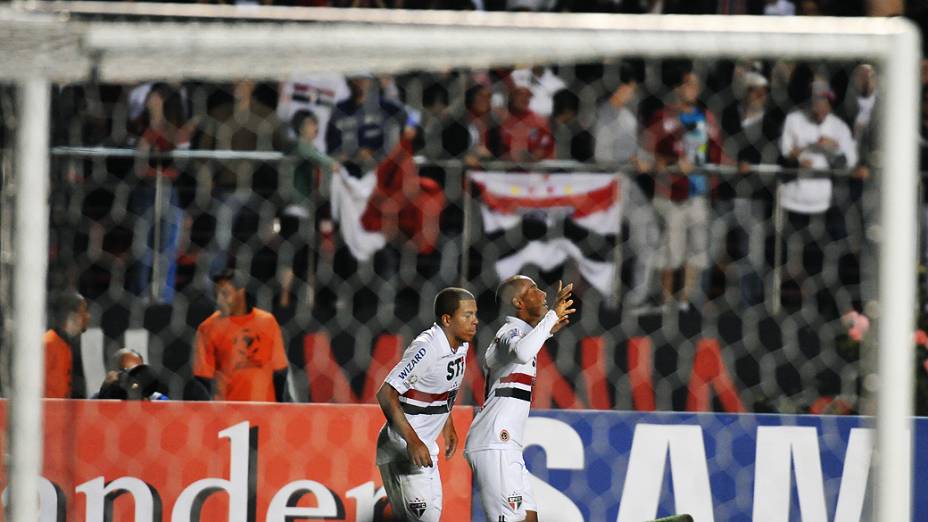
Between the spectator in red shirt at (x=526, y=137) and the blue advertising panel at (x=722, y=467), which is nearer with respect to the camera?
the blue advertising panel at (x=722, y=467)

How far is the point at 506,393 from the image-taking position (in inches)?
263

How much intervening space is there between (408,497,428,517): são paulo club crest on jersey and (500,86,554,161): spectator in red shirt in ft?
9.77

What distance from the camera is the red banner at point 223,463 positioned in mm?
6512

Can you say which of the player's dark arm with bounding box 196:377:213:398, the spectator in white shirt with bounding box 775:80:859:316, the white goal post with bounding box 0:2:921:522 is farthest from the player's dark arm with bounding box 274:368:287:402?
the white goal post with bounding box 0:2:921:522

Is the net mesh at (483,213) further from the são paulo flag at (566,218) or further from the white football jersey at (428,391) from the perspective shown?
the white football jersey at (428,391)

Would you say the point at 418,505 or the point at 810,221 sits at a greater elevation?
the point at 810,221

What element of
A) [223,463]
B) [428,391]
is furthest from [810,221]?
[223,463]

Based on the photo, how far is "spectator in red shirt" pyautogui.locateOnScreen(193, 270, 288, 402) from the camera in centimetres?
784

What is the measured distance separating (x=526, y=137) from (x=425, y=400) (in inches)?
107

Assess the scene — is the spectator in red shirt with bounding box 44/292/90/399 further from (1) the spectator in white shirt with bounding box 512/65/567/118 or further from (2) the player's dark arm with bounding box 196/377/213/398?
(1) the spectator in white shirt with bounding box 512/65/567/118

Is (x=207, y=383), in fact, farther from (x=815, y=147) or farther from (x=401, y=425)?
(x=815, y=147)

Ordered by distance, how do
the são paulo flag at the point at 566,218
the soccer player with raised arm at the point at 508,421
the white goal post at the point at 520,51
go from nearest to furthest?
the white goal post at the point at 520,51 < the soccer player with raised arm at the point at 508,421 < the são paulo flag at the point at 566,218

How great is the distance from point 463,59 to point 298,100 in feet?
15.7

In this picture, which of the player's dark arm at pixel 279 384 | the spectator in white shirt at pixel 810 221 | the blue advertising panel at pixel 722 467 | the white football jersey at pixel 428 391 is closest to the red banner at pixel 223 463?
the white football jersey at pixel 428 391
